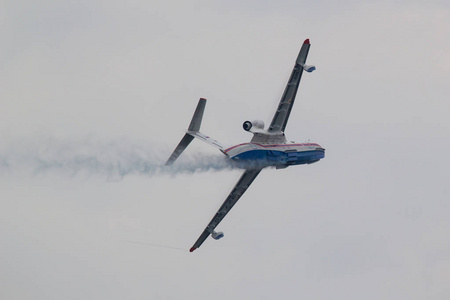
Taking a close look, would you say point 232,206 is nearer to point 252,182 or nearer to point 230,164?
point 252,182

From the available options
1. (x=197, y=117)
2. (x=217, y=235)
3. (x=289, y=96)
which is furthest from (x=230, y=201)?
(x=289, y=96)

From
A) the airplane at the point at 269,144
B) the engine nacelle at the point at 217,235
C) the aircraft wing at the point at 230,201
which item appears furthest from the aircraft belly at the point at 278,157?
the engine nacelle at the point at 217,235

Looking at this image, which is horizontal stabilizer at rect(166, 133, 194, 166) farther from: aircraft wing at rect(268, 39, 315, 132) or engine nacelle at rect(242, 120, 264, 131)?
aircraft wing at rect(268, 39, 315, 132)

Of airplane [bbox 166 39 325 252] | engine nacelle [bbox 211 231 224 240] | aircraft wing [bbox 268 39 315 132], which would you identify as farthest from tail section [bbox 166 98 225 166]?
engine nacelle [bbox 211 231 224 240]

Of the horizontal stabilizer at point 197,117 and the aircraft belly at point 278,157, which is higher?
the horizontal stabilizer at point 197,117

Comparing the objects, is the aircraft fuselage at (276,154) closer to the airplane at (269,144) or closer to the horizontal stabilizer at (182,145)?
the airplane at (269,144)

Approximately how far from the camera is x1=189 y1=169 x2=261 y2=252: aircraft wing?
257ft

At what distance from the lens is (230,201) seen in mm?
80250

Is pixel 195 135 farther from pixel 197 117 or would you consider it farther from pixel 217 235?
pixel 217 235

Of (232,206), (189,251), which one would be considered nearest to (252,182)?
(232,206)

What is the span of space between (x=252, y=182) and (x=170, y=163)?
8.86 metres

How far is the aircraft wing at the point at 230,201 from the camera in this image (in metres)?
78.2

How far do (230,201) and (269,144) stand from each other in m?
7.53

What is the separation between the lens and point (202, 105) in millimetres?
73000
